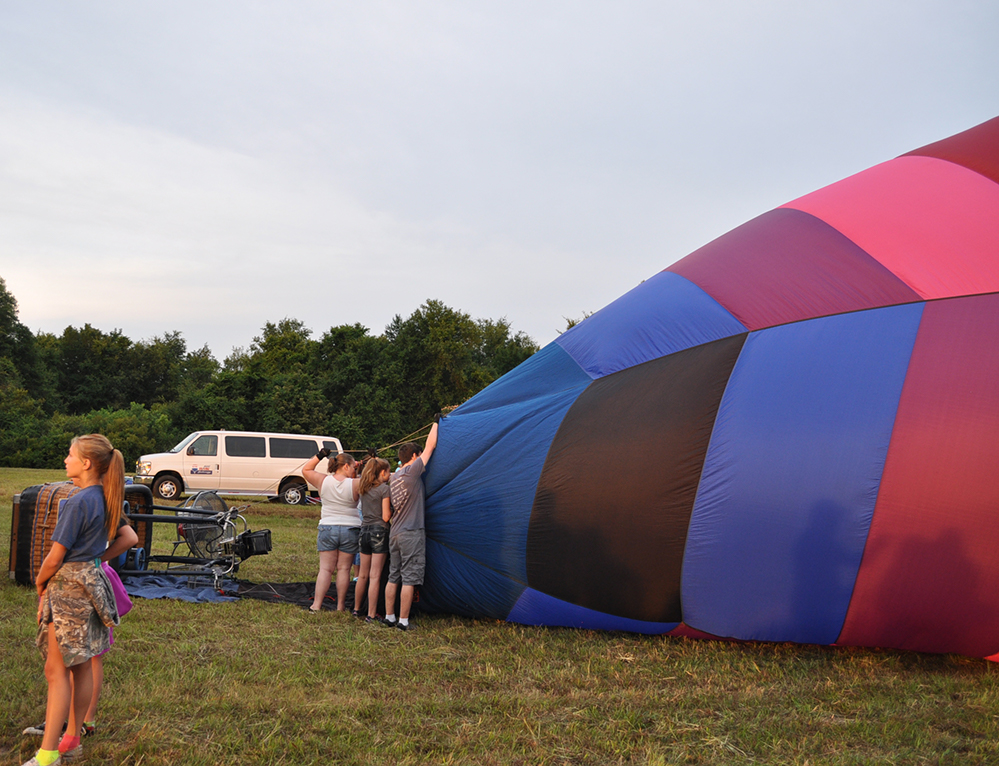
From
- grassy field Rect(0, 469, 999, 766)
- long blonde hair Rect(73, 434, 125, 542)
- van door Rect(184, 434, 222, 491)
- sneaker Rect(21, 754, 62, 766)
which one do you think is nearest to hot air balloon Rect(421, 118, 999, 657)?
grassy field Rect(0, 469, 999, 766)

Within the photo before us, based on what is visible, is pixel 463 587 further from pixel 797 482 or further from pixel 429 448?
pixel 797 482

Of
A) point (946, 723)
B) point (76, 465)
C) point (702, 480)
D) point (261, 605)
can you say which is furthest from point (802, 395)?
point (261, 605)

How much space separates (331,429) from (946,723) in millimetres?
32758

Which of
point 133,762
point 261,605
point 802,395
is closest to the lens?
point 133,762

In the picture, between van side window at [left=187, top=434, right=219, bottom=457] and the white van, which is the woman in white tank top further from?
van side window at [left=187, top=434, right=219, bottom=457]

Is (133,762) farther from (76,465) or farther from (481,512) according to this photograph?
(481,512)

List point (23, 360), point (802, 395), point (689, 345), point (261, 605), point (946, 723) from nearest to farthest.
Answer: point (946, 723) < point (802, 395) < point (689, 345) < point (261, 605) < point (23, 360)

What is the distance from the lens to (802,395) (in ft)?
17.8

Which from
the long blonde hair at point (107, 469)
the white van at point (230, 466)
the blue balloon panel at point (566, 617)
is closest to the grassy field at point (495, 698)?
the blue balloon panel at point (566, 617)

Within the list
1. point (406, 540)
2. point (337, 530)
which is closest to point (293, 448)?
point (337, 530)

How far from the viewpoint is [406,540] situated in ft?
21.4

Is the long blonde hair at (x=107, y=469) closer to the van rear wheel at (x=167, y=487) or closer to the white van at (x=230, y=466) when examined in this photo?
the white van at (x=230, y=466)

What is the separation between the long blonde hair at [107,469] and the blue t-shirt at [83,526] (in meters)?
0.03

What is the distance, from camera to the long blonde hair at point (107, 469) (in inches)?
144
